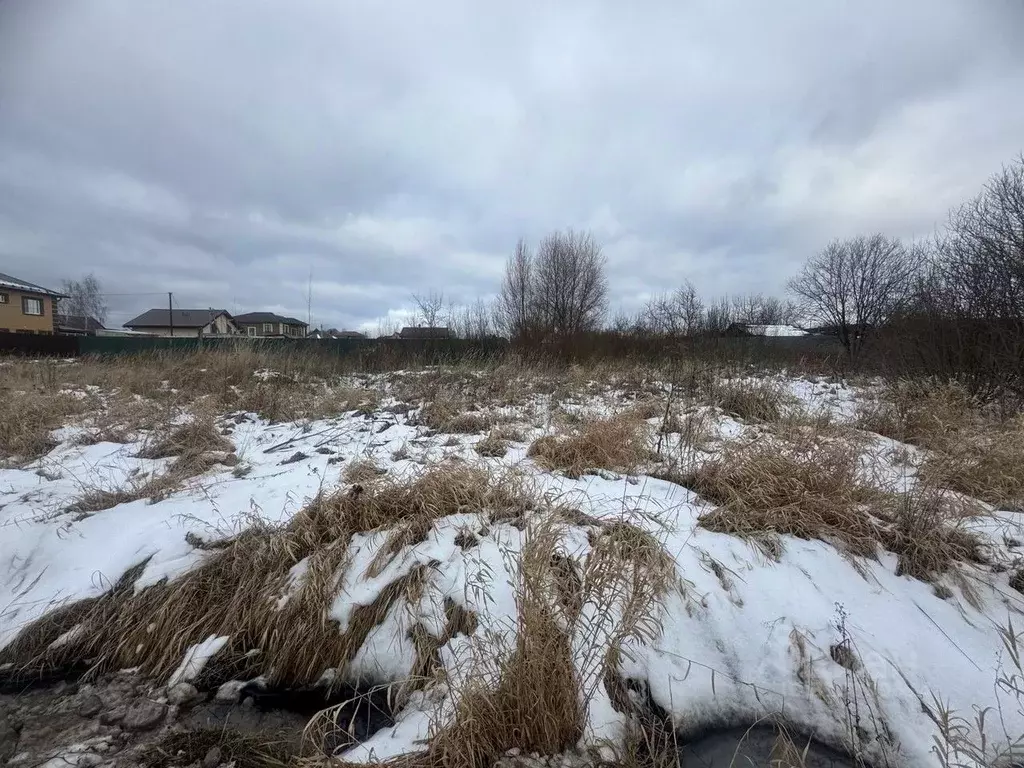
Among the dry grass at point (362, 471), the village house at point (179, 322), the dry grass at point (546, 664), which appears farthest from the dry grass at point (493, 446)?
the village house at point (179, 322)

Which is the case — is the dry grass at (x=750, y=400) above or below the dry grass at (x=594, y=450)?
above

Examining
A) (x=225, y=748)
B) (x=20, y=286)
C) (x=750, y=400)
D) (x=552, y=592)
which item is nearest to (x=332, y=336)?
(x=750, y=400)

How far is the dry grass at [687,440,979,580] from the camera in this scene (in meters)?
2.46

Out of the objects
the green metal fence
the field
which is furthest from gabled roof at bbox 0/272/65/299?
the field

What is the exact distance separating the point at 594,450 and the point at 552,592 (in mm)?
2037

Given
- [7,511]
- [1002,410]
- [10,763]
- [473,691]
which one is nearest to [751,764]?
[473,691]

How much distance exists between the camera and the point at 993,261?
6.07m

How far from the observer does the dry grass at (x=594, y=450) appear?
12.0 feet

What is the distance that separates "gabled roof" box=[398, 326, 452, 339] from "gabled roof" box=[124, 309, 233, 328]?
49076mm

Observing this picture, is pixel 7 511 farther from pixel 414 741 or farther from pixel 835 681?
pixel 835 681

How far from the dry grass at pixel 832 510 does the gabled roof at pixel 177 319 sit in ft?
197

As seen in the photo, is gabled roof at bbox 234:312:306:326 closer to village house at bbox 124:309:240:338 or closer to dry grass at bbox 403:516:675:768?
village house at bbox 124:309:240:338

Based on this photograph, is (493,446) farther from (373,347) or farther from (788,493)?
(373,347)

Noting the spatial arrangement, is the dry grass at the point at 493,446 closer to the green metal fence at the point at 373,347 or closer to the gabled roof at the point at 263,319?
the green metal fence at the point at 373,347
